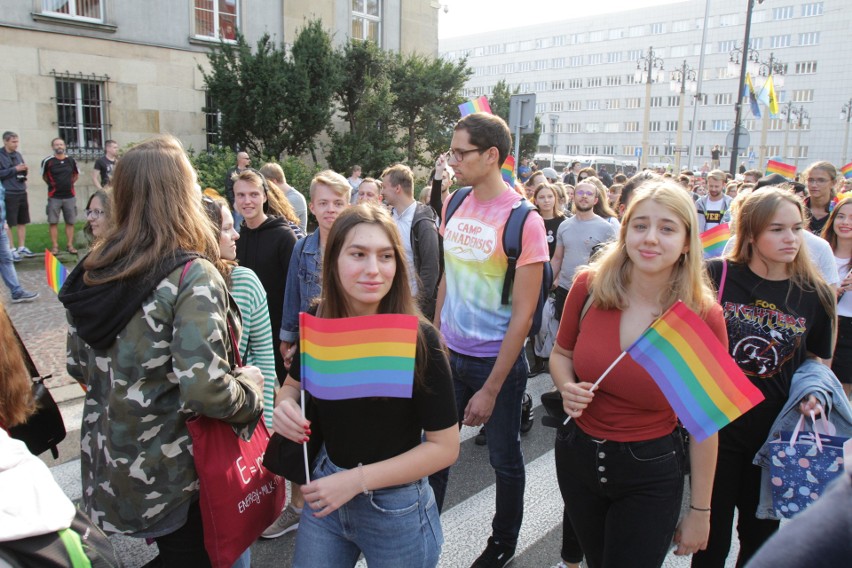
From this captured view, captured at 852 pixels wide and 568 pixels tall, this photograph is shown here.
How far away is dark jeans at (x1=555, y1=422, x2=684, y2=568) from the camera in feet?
7.39

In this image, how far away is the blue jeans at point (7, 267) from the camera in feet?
25.5

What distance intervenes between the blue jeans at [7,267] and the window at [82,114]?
8.22 meters

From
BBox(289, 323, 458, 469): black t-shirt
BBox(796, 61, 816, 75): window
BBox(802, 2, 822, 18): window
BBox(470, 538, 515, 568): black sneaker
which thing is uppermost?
BBox(802, 2, 822, 18): window

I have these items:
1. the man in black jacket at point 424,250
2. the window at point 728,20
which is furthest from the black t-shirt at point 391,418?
the window at point 728,20

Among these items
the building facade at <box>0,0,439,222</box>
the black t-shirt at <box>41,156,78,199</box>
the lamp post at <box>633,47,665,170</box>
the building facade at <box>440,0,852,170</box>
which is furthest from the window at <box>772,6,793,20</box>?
the black t-shirt at <box>41,156,78,199</box>

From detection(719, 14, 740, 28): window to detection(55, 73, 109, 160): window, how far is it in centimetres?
8289

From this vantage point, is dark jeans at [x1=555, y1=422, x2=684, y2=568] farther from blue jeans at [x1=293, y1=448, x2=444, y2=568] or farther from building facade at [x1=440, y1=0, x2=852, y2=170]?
building facade at [x1=440, y1=0, x2=852, y2=170]

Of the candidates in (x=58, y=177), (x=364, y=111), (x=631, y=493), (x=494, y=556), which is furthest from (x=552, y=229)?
(x=364, y=111)

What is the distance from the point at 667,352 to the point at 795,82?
290 ft

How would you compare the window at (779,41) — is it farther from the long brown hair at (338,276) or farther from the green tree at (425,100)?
the long brown hair at (338,276)

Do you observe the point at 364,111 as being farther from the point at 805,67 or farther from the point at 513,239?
the point at 805,67

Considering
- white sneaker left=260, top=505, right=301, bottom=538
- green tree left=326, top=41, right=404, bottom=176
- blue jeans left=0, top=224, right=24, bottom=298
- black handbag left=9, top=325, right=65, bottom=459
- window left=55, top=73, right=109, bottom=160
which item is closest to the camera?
black handbag left=9, top=325, right=65, bottom=459

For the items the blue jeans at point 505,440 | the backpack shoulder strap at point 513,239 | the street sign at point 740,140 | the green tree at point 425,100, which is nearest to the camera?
the backpack shoulder strap at point 513,239

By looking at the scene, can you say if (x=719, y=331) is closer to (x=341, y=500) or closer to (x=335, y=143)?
(x=341, y=500)
